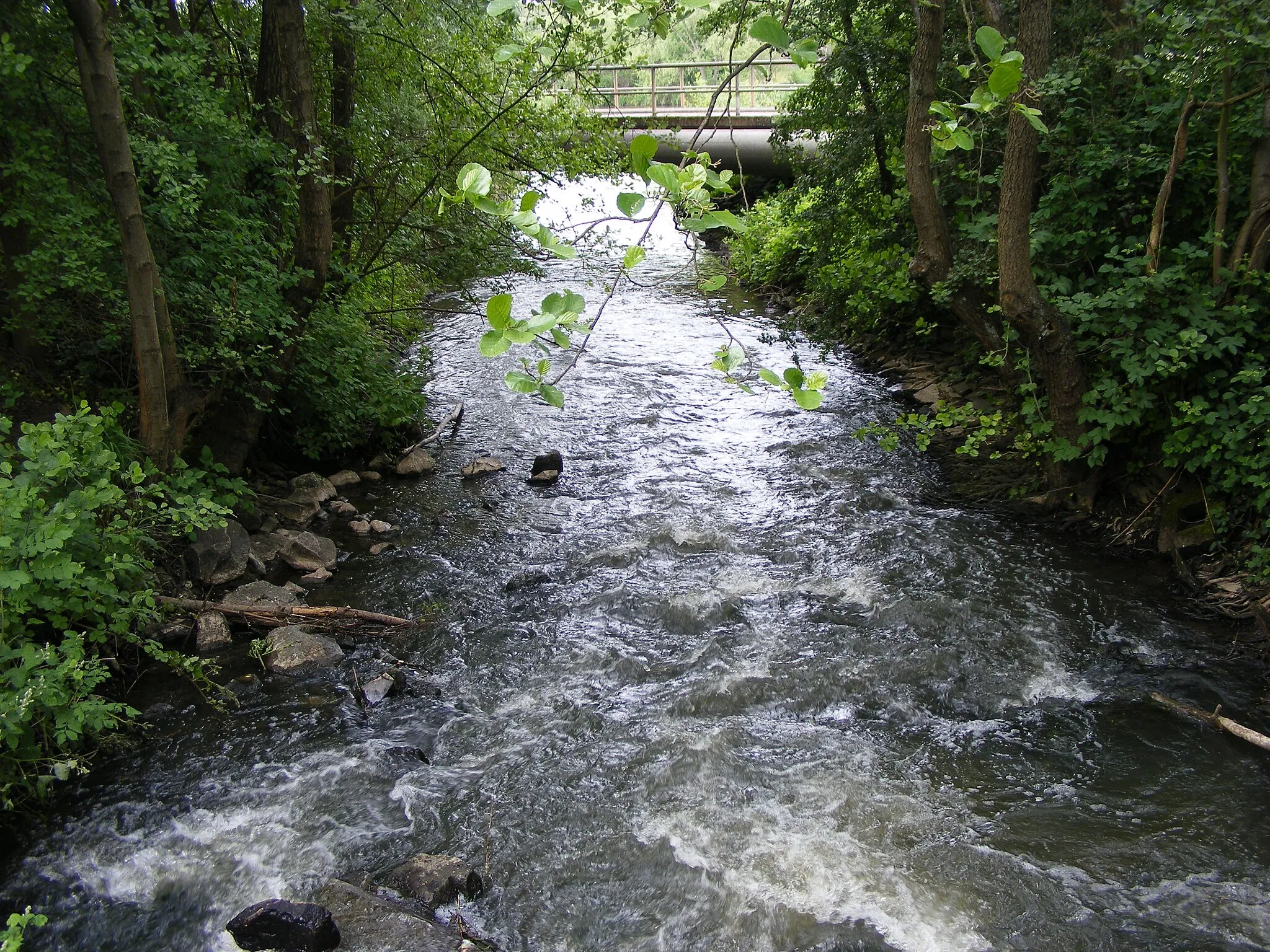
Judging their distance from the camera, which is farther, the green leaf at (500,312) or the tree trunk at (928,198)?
the tree trunk at (928,198)

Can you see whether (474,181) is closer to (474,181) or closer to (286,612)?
(474,181)

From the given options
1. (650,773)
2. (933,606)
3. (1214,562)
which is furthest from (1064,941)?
(1214,562)

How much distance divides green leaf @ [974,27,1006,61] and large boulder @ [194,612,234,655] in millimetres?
6041

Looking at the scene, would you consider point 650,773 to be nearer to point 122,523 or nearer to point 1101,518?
point 122,523

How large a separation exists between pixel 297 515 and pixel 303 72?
157 inches

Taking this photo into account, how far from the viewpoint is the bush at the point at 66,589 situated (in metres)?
4.43

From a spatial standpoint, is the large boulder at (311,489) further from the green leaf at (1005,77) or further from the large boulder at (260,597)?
the green leaf at (1005,77)

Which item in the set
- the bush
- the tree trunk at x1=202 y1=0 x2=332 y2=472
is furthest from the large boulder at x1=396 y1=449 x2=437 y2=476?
the bush

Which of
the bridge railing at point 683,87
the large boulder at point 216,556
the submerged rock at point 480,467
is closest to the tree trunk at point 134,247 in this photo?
the large boulder at point 216,556

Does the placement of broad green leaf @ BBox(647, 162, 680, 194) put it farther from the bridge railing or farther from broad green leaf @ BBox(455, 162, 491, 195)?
the bridge railing

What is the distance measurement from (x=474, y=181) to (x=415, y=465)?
26.2 ft

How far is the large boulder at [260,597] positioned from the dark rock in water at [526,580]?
1703 mm

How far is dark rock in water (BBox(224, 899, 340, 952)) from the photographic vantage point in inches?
152

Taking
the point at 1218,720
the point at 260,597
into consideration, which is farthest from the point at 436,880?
the point at 1218,720
